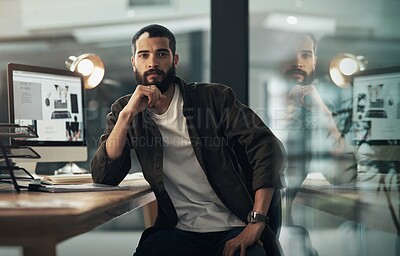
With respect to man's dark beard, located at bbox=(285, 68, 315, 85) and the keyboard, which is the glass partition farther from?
the keyboard

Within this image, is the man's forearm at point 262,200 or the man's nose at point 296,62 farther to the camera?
the man's nose at point 296,62

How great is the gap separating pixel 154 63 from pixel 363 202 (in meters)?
1.01

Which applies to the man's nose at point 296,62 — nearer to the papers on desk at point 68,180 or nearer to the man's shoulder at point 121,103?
the man's shoulder at point 121,103

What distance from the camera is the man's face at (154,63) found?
76.5 inches

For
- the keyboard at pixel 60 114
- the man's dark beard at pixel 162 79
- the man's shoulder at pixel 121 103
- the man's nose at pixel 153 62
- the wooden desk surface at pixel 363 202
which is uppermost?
the man's nose at pixel 153 62

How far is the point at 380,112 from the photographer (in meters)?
2.18

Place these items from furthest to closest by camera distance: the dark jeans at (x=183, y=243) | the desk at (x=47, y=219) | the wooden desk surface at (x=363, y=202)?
the wooden desk surface at (x=363, y=202)
the dark jeans at (x=183, y=243)
the desk at (x=47, y=219)

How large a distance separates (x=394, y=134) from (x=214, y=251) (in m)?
0.92

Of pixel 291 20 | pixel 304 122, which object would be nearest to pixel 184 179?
pixel 304 122

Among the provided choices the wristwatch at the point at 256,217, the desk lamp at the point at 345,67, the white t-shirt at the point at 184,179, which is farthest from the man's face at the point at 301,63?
the wristwatch at the point at 256,217

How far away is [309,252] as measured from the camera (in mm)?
2461

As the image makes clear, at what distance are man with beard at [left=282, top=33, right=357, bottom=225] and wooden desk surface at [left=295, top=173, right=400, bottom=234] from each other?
0.11 metres

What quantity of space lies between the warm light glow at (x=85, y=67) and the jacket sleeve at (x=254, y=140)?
91 centimetres

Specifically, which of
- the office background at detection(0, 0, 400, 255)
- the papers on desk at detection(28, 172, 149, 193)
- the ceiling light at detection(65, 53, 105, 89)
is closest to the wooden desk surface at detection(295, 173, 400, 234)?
the office background at detection(0, 0, 400, 255)
